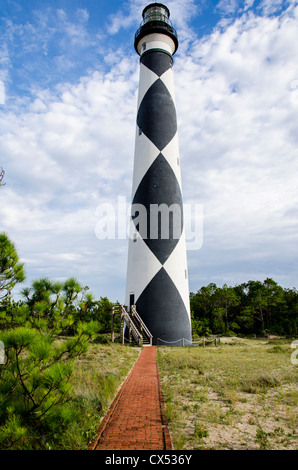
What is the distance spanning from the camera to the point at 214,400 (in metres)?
5.30

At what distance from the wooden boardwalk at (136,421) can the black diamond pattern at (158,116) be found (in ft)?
40.5

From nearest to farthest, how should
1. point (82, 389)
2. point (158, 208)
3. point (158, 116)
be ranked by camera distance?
1. point (82, 389)
2. point (158, 208)
3. point (158, 116)

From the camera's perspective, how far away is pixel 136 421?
4094mm

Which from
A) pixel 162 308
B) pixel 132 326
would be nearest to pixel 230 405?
pixel 162 308

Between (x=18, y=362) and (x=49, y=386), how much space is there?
0.40 m

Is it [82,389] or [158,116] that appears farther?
[158,116]

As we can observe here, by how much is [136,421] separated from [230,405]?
180cm

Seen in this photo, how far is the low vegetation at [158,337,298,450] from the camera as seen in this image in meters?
3.60

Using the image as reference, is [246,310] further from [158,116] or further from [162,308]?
[158,116]

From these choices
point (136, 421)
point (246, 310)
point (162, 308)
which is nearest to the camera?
point (136, 421)

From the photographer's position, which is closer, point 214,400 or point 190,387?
point 214,400

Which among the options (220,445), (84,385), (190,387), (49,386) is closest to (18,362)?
(49,386)

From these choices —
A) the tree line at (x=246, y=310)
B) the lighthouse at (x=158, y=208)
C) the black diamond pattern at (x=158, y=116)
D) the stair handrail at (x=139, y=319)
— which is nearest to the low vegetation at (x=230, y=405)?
the stair handrail at (x=139, y=319)
